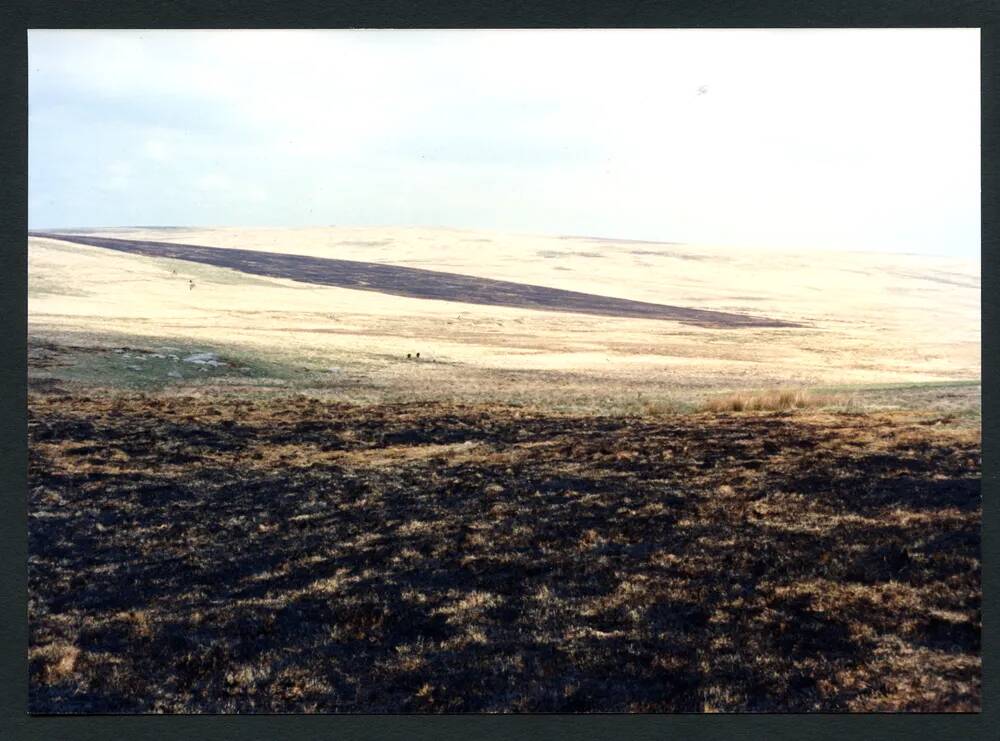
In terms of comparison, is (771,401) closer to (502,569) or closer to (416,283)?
(502,569)

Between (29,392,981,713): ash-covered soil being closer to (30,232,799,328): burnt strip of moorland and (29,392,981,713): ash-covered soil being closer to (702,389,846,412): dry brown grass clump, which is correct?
(702,389,846,412): dry brown grass clump

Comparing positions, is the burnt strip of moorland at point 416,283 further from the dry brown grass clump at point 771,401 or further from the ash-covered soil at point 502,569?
the ash-covered soil at point 502,569

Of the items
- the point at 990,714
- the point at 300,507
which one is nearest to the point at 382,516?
the point at 300,507

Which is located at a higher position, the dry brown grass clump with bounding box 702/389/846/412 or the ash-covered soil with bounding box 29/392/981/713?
the dry brown grass clump with bounding box 702/389/846/412

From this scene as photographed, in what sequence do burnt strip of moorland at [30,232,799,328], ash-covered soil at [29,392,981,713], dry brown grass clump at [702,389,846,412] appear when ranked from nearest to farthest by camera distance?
ash-covered soil at [29,392,981,713], dry brown grass clump at [702,389,846,412], burnt strip of moorland at [30,232,799,328]

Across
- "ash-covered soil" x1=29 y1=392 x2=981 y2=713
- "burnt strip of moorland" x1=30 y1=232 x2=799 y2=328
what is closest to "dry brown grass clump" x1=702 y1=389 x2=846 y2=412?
"ash-covered soil" x1=29 y1=392 x2=981 y2=713

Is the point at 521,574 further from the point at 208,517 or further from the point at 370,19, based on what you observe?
the point at 370,19
